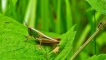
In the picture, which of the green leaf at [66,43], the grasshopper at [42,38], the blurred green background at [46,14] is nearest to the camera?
the green leaf at [66,43]

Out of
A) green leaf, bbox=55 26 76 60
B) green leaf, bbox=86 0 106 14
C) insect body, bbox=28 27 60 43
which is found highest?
green leaf, bbox=86 0 106 14

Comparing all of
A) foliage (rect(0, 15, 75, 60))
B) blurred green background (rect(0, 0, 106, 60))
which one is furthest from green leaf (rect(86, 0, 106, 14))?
blurred green background (rect(0, 0, 106, 60))

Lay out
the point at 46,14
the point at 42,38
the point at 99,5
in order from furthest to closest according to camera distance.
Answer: the point at 46,14 < the point at 42,38 < the point at 99,5

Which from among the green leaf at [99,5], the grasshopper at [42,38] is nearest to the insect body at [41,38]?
the grasshopper at [42,38]

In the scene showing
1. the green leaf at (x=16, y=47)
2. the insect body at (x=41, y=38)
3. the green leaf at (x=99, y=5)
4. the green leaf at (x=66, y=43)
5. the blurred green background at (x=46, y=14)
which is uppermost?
the green leaf at (x=99, y=5)

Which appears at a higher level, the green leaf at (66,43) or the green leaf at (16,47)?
the green leaf at (66,43)

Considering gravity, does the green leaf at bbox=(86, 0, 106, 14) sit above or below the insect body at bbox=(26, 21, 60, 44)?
above

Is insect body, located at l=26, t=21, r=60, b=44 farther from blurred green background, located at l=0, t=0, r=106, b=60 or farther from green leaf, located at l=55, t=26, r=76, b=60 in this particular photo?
blurred green background, located at l=0, t=0, r=106, b=60

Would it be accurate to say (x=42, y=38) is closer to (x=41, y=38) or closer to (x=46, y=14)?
(x=41, y=38)

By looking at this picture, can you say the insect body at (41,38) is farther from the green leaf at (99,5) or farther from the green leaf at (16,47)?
the green leaf at (99,5)

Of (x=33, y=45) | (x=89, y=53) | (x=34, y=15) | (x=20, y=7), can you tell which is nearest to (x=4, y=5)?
(x=20, y=7)

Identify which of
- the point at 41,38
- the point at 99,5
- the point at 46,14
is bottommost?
the point at 46,14

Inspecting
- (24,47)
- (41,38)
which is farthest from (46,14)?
(24,47)

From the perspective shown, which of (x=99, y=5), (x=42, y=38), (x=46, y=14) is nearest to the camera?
(x=99, y=5)
